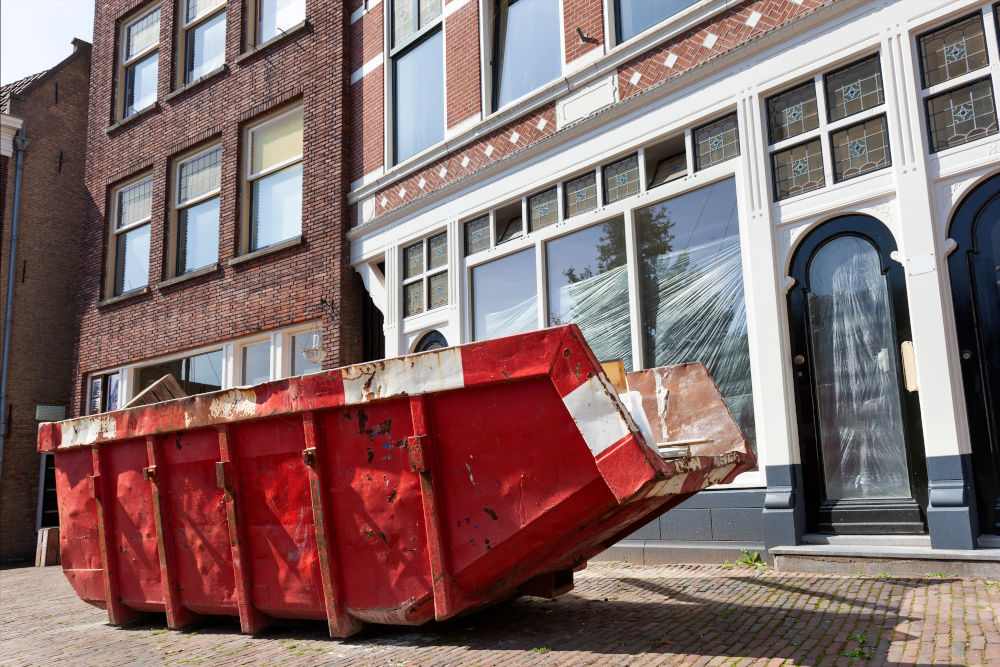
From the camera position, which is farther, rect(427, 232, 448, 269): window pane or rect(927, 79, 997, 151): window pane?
rect(427, 232, 448, 269): window pane

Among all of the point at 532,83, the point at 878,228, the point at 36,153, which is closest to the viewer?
the point at 878,228

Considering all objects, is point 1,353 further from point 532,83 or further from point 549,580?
point 549,580

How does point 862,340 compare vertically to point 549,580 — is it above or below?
above

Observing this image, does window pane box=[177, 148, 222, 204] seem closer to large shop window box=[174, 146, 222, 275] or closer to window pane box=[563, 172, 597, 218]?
large shop window box=[174, 146, 222, 275]

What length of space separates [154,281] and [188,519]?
1049 centimetres

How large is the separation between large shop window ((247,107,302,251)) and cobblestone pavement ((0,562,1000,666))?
7607 millimetres

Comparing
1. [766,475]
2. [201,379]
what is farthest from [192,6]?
[766,475]

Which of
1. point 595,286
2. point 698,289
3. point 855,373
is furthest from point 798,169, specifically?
point 595,286

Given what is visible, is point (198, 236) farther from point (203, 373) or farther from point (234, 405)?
point (234, 405)

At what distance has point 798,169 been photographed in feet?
21.7

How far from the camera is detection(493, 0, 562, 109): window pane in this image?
9.07 m

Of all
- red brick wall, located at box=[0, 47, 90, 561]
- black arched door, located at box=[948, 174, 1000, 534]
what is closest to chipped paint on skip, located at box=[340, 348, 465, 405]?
black arched door, located at box=[948, 174, 1000, 534]

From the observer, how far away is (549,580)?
4.65 m

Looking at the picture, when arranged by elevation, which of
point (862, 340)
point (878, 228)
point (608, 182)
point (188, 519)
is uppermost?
point (608, 182)
